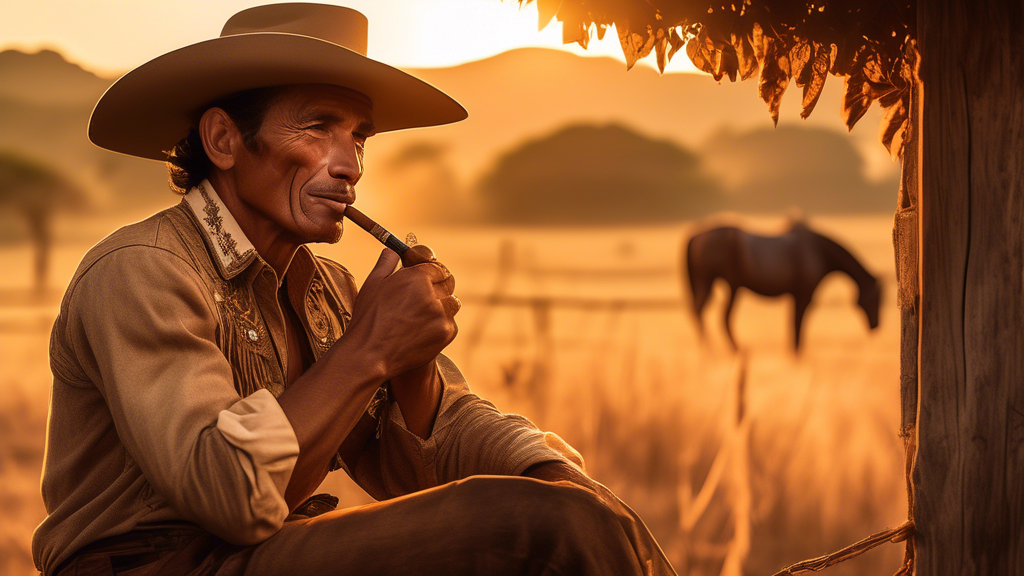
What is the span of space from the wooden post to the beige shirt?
1.02 metres

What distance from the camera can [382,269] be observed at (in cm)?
178

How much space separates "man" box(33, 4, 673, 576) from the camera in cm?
141

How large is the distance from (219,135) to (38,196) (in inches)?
271

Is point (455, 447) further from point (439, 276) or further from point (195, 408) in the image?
point (195, 408)

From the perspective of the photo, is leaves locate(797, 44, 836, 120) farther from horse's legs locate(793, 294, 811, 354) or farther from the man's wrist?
horse's legs locate(793, 294, 811, 354)

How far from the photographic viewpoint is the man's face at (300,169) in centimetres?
186

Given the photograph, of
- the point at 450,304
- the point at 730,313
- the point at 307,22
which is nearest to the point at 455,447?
the point at 450,304

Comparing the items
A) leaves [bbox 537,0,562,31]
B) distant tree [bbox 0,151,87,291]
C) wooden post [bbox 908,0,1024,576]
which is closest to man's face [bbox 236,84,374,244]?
leaves [bbox 537,0,562,31]

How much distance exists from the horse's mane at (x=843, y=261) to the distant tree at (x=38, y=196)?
24.3ft

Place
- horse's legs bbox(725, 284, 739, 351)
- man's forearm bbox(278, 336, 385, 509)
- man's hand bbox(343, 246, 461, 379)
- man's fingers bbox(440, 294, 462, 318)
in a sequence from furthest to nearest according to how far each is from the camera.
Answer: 1. horse's legs bbox(725, 284, 739, 351)
2. man's fingers bbox(440, 294, 462, 318)
3. man's hand bbox(343, 246, 461, 379)
4. man's forearm bbox(278, 336, 385, 509)

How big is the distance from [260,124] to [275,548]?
1.00m

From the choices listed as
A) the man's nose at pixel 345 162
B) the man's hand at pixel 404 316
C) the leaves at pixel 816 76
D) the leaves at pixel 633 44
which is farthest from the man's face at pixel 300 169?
the leaves at pixel 816 76

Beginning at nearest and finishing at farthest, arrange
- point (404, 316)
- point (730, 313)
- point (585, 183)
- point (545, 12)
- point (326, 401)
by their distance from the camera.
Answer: point (326, 401)
point (404, 316)
point (545, 12)
point (730, 313)
point (585, 183)

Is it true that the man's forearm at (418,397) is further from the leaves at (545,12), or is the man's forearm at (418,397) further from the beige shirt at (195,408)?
the leaves at (545,12)
